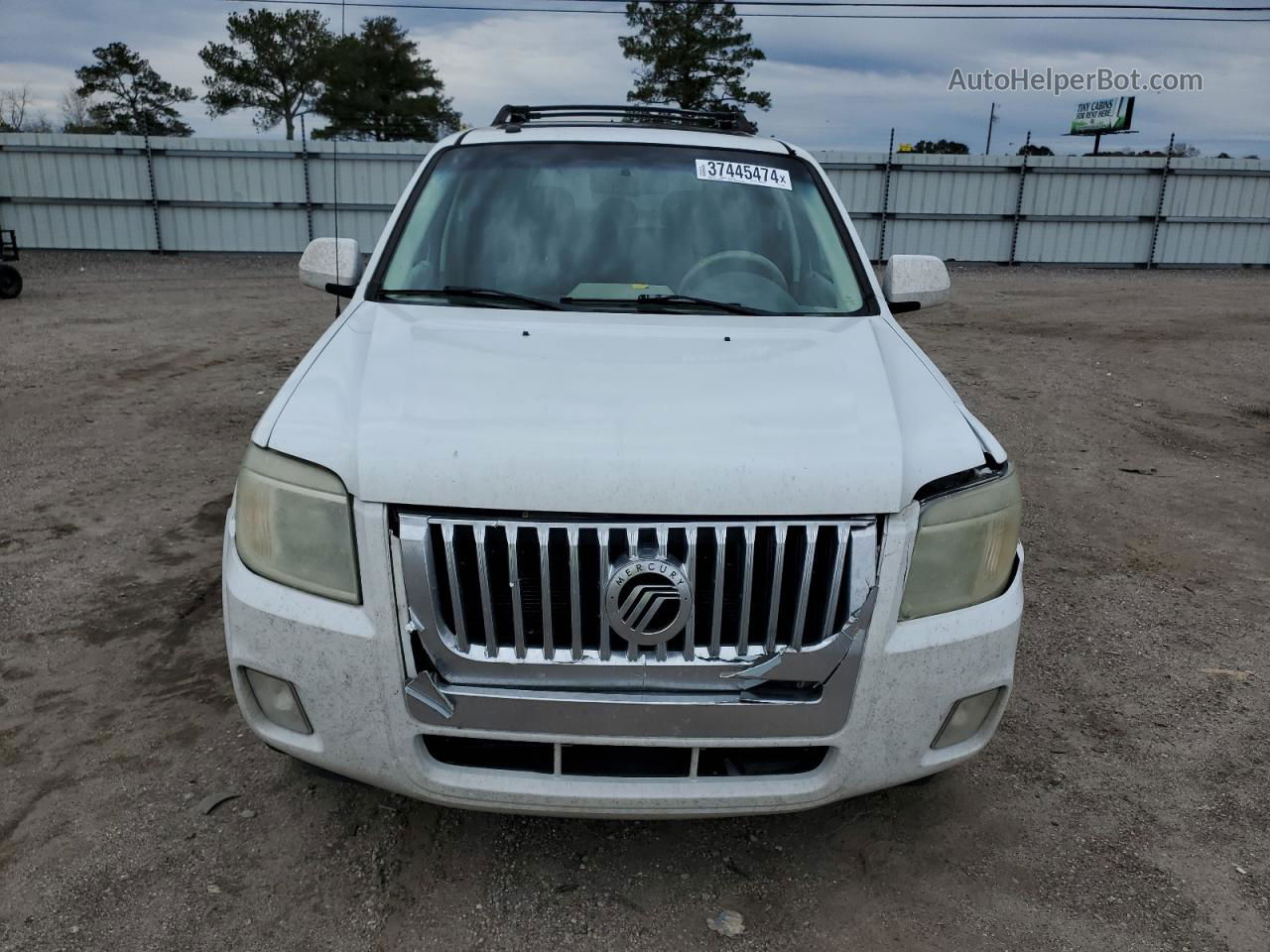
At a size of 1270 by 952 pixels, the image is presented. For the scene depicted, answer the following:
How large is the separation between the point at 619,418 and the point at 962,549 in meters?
0.82

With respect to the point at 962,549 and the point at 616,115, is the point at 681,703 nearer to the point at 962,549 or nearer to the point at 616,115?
the point at 962,549

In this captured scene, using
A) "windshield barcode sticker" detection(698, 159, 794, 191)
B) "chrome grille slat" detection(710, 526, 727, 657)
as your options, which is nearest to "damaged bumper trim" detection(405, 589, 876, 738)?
"chrome grille slat" detection(710, 526, 727, 657)

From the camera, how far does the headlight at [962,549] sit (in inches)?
81.4

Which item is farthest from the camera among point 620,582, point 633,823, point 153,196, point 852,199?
point 852,199

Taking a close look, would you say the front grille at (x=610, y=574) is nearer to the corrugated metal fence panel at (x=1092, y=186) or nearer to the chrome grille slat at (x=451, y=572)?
the chrome grille slat at (x=451, y=572)

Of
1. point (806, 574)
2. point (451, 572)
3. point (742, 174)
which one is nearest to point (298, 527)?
point (451, 572)

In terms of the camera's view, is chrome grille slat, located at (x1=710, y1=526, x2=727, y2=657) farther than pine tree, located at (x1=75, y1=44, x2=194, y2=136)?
No

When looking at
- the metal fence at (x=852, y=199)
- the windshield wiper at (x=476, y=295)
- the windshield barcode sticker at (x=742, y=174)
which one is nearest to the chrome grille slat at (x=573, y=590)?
the windshield wiper at (x=476, y=295)

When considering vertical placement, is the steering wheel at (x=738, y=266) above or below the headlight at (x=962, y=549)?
above

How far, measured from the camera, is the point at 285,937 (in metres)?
2.19

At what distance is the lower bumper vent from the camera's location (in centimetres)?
208

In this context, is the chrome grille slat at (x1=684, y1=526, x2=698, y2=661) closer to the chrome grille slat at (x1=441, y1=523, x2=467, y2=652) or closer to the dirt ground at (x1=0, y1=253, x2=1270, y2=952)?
the chrome grille slat at (x1=441, y1=523, x2=467, y2=652)

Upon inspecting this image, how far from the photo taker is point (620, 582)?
75.4 inches

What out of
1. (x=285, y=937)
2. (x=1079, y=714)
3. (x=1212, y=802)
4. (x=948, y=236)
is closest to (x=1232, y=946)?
(x=1212, y=802)
